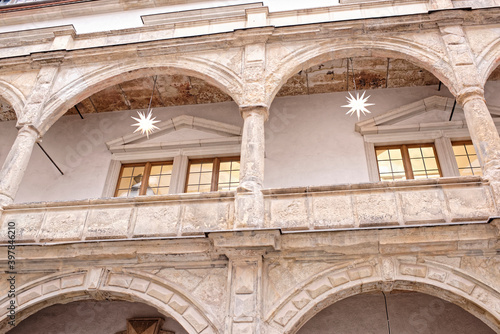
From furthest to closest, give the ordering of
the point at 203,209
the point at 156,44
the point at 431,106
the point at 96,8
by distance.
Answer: the point at 96,8 → the point at 431,106 → the point at 156,44 → the point at 203,209

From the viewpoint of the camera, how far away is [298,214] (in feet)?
19.9

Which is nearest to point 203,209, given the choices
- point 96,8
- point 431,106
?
point 431,106

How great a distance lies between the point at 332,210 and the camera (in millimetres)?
6035

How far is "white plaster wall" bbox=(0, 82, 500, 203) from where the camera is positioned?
879 centimetres

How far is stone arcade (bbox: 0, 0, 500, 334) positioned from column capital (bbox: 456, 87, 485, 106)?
0.04 meters

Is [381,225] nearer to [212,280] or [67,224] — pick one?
[212,280]

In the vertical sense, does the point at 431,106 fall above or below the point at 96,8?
below

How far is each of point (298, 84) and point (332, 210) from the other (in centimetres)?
426

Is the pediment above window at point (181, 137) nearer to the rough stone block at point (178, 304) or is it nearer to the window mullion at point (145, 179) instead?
the window mullion at point (145, 179)

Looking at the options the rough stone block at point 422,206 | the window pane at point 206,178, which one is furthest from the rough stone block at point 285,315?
the window pane at point 206,178

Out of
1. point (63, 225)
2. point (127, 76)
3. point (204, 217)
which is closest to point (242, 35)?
point (127, 76)

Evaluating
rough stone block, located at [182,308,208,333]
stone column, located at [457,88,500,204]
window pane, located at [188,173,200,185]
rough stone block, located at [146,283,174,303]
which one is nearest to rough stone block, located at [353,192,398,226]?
stone column, located at [457,88,500,204]

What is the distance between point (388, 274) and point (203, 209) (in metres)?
2.58

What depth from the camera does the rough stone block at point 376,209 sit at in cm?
583
